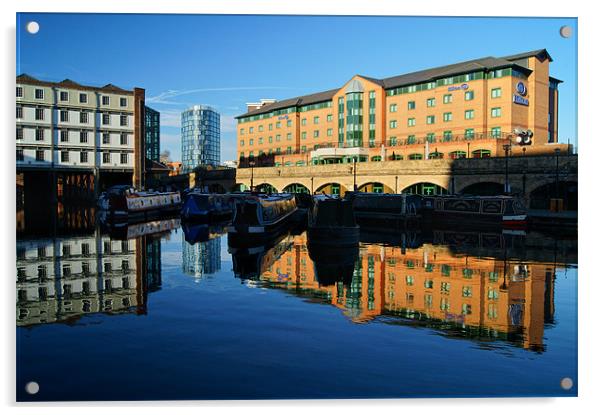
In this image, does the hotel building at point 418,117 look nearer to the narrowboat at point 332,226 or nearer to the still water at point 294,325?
the narrowboat at point 332,226

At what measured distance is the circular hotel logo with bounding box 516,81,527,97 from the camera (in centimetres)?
6762

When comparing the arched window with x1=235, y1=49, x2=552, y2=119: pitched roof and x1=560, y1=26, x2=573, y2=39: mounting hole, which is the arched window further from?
x1=560, y1=26, x2=573, y2=39: mounting hole

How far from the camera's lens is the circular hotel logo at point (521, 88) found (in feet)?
222

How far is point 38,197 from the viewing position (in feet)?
161

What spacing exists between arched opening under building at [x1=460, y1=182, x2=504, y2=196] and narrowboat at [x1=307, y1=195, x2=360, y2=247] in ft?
120

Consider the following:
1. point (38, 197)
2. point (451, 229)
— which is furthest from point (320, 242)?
point (38, 197)

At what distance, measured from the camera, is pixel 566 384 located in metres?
7.70

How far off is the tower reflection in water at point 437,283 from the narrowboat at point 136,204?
896 inches

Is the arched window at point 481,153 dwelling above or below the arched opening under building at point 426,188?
above

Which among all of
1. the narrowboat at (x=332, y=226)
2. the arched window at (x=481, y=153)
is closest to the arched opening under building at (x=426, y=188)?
the arched window at (x=481, y=153)

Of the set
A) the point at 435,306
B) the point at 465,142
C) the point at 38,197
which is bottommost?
the point at 435,306

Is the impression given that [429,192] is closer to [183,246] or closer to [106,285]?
[183,246]
